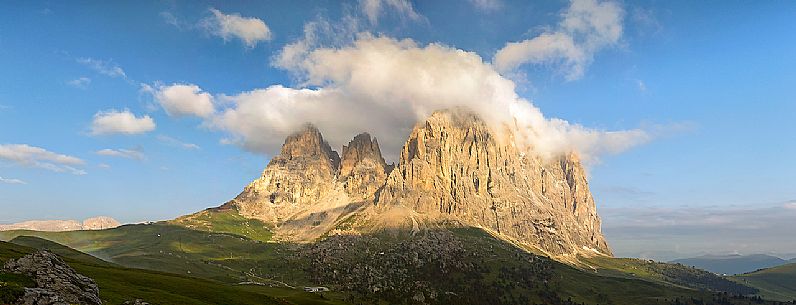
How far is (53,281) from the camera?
Answer: 55.5 m

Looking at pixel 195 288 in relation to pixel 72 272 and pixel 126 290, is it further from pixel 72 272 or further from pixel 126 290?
pixel 72 272

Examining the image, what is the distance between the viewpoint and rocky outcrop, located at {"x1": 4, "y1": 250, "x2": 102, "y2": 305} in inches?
1875

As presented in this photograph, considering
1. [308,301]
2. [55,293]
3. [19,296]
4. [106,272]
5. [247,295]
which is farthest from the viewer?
[308,301]

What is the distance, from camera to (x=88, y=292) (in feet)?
182

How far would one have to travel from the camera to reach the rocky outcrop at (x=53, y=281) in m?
47.6

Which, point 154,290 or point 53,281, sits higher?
point 53,281

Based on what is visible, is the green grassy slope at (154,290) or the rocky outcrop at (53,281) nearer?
the rocky outcrop at (53,281)

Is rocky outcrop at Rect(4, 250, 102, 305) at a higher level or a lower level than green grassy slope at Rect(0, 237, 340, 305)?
higher

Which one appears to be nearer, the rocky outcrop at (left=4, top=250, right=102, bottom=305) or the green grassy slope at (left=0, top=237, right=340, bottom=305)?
the rocky outcrop at (left=4, top=250, right=102, bottom=305)

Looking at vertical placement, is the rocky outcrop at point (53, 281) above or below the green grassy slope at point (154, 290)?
above

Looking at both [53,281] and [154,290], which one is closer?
[53,281]

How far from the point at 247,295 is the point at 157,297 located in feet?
110

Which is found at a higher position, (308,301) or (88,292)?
(88,292)

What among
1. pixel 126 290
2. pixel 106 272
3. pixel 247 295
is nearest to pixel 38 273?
pixel 126 290
